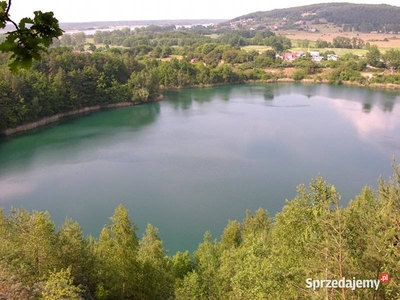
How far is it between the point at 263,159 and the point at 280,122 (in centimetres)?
651

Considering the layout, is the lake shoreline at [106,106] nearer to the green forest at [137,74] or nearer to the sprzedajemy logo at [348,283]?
the green forest at [137,74]

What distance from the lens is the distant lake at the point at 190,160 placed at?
11.0 meters

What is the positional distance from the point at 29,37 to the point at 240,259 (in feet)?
11.0

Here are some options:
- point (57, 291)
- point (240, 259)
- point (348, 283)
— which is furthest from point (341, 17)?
point (57, 291)

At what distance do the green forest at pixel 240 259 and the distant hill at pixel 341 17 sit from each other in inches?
3170

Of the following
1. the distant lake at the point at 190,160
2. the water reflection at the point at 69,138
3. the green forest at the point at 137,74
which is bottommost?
the distant lake at the point at 190,160

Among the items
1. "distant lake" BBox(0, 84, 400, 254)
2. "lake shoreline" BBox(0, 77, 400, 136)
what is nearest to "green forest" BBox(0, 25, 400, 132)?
"lake shoreline" BBox(0, 77, 400, 136)

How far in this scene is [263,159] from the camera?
1481cm

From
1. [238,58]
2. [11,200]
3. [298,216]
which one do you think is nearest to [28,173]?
[11,200]

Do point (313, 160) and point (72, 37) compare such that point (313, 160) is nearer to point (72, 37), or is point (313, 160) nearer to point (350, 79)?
point (350, 79)

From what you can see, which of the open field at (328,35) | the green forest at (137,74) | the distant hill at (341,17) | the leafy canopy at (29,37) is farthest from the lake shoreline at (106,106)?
the distant hill at (341,17)

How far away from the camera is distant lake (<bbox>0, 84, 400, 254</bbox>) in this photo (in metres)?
11.0

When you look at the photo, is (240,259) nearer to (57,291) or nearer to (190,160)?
(57,291)

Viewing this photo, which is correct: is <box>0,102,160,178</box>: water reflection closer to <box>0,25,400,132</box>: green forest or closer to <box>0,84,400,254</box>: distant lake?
<box>0,84,400,254</box>: distant lake
